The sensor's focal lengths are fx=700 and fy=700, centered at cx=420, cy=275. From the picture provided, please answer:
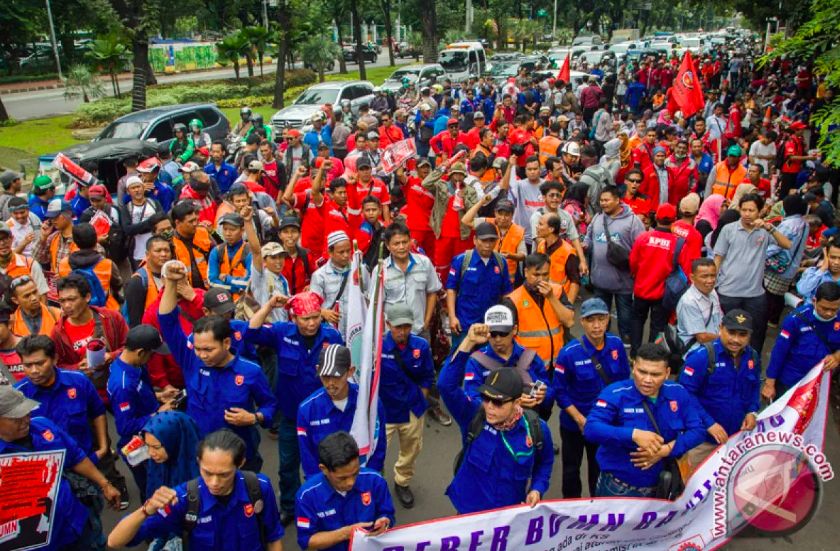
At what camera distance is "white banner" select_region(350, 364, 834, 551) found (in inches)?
145

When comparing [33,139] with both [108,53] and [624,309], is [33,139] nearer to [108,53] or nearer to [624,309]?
[108,53]

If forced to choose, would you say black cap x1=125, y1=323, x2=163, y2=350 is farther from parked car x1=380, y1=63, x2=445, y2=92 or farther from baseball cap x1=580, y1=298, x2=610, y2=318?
parked car x1=380, y1=63, x2=445, y2=92

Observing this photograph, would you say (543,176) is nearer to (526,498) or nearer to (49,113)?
(526,498)

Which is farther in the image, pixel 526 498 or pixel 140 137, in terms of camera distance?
pixel 140 137

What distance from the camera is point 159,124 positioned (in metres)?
15.3

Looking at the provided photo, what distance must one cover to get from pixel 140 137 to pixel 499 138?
7757 millimetres

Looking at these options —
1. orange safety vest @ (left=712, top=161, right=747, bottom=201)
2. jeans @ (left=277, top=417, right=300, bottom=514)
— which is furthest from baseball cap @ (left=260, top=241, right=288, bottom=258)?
orange safety vest @ (left=712, top=161, right=747, bottom=201)

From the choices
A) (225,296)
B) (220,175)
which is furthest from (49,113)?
(225,296)

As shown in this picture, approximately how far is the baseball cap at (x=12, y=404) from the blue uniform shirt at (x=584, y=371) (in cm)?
319

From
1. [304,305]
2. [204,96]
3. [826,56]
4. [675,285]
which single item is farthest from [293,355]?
[204,96]

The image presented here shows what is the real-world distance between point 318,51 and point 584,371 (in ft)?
118

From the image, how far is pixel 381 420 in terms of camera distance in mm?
4488

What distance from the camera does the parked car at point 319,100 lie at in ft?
64.8

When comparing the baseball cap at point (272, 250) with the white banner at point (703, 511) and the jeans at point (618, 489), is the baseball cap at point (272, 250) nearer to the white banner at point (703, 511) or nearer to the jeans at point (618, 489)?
the white banner at point (703, 511)
